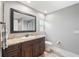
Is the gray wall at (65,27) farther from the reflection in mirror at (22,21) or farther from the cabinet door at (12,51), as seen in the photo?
the cabinet door at (12,51)

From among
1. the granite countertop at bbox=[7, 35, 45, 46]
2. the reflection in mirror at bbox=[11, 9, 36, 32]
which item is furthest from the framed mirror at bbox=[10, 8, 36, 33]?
the granite countertop at bbox=[7, 35, 45, 46]

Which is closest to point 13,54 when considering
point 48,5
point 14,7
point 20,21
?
point 20,21

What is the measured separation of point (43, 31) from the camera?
3.88 ft

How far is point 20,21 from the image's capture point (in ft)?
3.52

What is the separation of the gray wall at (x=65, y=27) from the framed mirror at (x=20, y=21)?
25 centimetres

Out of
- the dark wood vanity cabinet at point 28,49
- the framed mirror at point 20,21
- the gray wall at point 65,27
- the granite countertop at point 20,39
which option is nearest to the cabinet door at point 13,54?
the dark wood vanity cabinet at point 28,49

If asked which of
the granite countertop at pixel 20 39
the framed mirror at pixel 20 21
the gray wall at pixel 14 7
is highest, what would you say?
the gray wall at pixel 14 7

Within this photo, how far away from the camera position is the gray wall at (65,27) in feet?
3.83

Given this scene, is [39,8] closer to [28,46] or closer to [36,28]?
[36,28]

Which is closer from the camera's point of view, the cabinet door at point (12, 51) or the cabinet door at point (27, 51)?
the cabinet door at point (12, 51)

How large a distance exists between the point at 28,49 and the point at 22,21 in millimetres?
446

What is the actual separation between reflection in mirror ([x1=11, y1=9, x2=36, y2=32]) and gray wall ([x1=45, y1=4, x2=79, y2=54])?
0.24 meters

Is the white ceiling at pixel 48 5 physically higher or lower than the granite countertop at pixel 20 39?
higher

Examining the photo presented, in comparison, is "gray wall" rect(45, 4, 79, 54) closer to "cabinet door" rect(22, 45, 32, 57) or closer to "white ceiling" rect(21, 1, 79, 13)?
"white ceiling" rect(21, 1, 79, 13)
